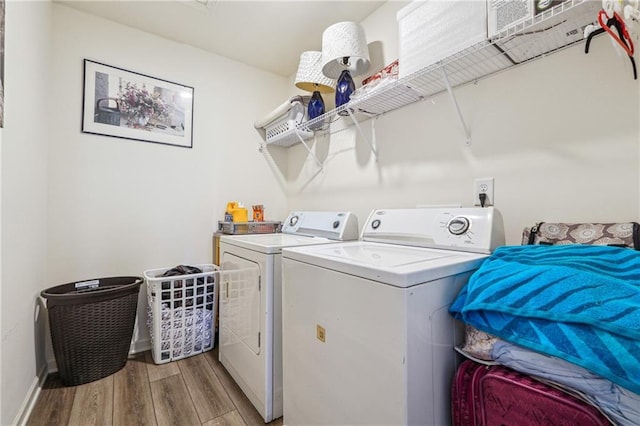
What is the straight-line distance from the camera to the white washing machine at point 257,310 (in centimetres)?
135

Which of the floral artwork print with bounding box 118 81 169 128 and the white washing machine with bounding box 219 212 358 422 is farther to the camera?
the floral artwork print with bounding box 118 81 169 128

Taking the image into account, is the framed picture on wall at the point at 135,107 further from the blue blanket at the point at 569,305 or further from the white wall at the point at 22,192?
the blue blanket at the point at 569,305

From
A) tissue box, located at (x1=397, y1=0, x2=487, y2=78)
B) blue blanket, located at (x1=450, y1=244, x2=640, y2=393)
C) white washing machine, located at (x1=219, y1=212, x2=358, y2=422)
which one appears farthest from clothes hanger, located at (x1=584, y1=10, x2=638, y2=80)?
white washing machine, located at (x1=219, y1=212, x2=358, y2=422)

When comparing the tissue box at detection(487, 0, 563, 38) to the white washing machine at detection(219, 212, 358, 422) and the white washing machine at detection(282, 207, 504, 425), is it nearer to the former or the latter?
the white washing machine at detection(282, 207, 504, 425)

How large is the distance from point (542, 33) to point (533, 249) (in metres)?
0.77

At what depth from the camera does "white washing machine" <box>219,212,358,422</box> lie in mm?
1354

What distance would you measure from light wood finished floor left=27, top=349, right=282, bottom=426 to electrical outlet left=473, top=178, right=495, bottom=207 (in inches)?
55.9

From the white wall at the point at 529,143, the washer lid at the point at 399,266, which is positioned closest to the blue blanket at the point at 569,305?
the washer lid at the point at 399,266

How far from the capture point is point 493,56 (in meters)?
1.18

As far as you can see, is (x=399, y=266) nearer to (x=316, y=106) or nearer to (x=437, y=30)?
(x=437, y=30)

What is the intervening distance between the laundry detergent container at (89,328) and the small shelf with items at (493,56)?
180 centimetres

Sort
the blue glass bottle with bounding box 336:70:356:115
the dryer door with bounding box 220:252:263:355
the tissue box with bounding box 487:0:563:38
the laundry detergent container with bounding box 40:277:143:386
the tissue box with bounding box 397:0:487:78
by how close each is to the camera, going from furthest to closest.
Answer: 1. the blue glass bottle with bounding box 336:70:356:115
2. the laundry detergent container with bounding box 40:277:143:386
3. the dryer door with bounding box 220:252:263:355
4. the tissue box with bounding box 397:0:487:78
5. the tissue box with bounding box 487:0:563:38

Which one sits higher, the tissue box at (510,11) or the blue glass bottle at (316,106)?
the blue glass bottle at (316,106)

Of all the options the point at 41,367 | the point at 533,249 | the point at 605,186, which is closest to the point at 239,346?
the point at 41,367
